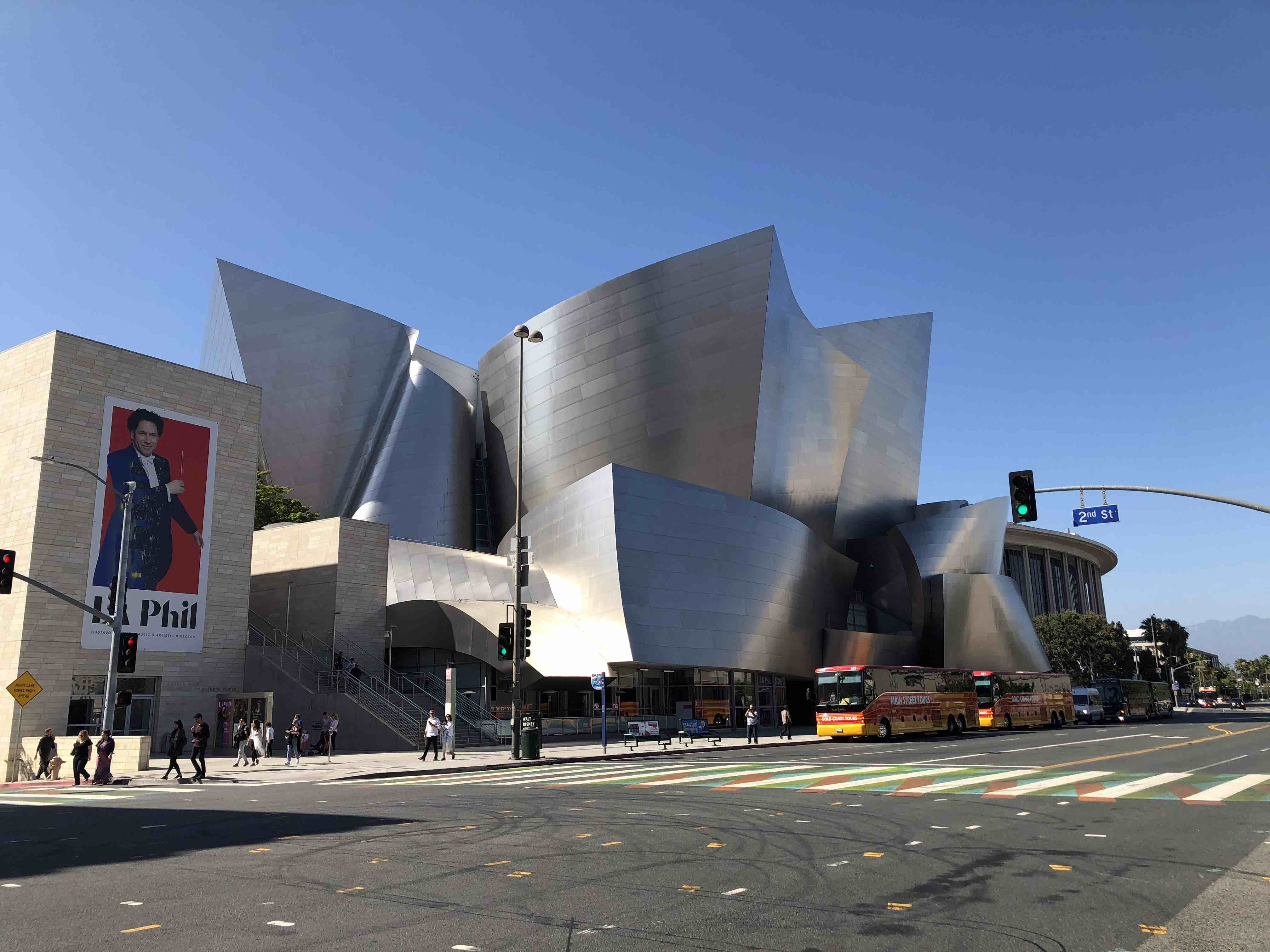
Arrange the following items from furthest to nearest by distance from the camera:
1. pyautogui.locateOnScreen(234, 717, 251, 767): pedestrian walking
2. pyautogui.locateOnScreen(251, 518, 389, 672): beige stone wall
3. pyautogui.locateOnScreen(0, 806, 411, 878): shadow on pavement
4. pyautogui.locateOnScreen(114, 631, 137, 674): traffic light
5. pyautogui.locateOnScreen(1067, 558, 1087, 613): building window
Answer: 1. pyautogui.locateOnScreen(1067, 558, 1087, 613): building window
2. pyautogui.locateOnScreen(251, 518, 389, 672): beige stone wall
3. pyautogui.locateOnScreen(234, 717, 251, 767): pedestrian walking
4. pyautogui.locateOnScreen(114, 631, 137, 674): traffic light
5. pyautogui.locateOnScreen(0, 806, 411, 878): shadow on pavement

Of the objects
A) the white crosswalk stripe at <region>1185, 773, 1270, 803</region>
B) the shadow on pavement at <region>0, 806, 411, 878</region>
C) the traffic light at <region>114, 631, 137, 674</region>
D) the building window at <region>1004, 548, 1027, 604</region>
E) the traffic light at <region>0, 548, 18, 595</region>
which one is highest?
the building window at <region>1004, 548, 1027, 604</region>

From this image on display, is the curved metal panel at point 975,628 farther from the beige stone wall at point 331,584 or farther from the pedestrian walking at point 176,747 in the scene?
the pedestrian walking at point 176,747

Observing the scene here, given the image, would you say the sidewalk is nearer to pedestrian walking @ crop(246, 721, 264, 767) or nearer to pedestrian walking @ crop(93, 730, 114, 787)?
pedestrian walking @ crop(246, 721, 264, 767)

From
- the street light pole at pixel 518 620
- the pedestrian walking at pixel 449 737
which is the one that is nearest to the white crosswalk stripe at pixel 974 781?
the street light pole at pixel 518 620

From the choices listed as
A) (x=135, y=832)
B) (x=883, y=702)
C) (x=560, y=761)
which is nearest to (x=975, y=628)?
(x=883, y=702)

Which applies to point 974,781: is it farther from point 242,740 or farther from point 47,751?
point 242,740

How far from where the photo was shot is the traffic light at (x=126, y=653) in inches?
992

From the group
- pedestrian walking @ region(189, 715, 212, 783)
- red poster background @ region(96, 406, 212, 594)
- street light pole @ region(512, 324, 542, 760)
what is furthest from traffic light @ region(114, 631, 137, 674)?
street light pole @ region(512, 324, 542, 760)

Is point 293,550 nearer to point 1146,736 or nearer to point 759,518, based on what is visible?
point 759,518

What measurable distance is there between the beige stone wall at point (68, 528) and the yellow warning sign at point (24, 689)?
18.7ft

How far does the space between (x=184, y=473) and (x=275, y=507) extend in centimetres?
2108

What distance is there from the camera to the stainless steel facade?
150 ft

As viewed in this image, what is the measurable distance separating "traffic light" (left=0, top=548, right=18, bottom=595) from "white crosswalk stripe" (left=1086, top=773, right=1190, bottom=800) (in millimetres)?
24337

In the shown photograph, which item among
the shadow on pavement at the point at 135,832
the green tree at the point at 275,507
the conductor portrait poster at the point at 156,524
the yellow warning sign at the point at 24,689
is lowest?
the shadow on pavement at the point at 135,832
